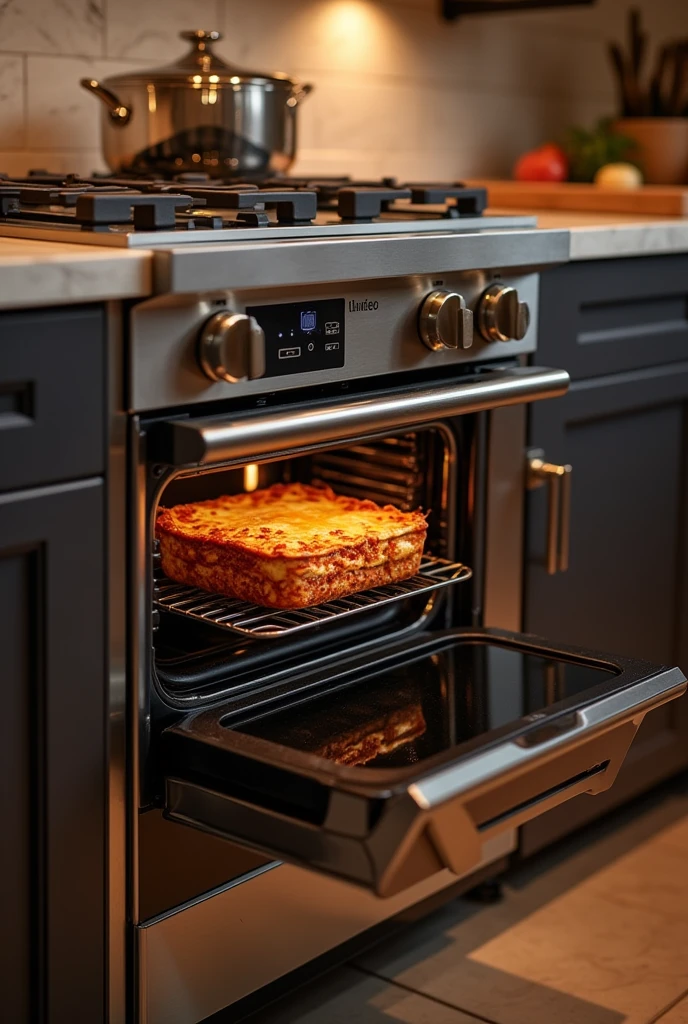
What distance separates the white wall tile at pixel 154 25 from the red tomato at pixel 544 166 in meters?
0.70

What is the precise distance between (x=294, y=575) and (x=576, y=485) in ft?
2.16

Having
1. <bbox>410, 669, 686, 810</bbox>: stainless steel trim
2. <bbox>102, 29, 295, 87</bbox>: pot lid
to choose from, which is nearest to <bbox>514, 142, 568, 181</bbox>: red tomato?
<bbox>102, 29, 295, 87</bbox>: pot lid

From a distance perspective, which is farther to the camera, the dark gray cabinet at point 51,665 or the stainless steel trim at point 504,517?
the stainless steel trim at point 504,517

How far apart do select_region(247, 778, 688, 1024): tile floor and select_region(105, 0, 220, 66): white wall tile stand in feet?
4.62

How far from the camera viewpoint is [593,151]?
2.66 meters

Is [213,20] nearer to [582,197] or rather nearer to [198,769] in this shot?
[582,197]

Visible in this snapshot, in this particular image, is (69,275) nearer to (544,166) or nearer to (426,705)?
(426,705)

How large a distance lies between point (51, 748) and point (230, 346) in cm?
43

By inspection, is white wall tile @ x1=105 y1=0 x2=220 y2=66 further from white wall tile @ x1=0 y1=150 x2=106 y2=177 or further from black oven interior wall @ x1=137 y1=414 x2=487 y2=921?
black oven interior wall @ x1=137 y1=414 x2=487 y2=921

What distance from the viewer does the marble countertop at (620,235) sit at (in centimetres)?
190

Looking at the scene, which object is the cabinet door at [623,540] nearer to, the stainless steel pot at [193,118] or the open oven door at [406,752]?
the open oven door at [406,752]

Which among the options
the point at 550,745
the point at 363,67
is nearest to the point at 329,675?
the point at 550,745

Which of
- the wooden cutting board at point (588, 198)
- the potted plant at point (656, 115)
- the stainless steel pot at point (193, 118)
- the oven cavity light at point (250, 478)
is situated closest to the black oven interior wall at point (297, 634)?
the oven cavity light at point (250, 478)

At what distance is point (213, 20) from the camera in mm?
2295
